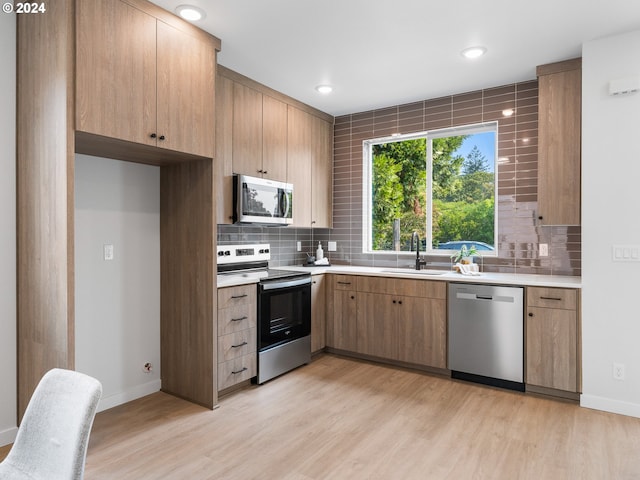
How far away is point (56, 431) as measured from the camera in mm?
1249

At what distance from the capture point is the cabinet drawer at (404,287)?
3.48 meters

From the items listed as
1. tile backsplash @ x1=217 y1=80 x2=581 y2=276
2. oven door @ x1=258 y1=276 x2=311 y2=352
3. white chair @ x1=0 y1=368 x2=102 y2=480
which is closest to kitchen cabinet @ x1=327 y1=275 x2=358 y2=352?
oven door @ x1=258 y1=276 x2=311 y2=352

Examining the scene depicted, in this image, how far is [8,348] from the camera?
2371 mm

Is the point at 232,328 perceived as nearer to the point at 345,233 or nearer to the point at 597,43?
the point at 345,233

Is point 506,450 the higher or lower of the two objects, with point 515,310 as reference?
lower

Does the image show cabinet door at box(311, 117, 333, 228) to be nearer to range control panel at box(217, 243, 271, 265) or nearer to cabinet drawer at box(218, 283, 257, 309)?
range control panel at box(217, 243, 271, 265)

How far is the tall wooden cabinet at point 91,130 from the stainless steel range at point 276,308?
21.6 inches

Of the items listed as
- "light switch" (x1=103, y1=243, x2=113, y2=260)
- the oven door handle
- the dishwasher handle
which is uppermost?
"light switch" (x1=103, y1=243, x2=113, y2=260)

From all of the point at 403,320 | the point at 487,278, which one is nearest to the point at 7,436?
the point at 403,320

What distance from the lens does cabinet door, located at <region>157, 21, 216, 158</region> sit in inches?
97.8

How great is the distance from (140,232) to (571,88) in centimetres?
353

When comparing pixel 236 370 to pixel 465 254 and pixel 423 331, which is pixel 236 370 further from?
pixel 465 254

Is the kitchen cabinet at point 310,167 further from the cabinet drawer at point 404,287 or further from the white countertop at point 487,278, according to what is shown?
the cabinet drawer at point 404,287

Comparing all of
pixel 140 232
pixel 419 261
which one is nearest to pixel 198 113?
pixel 140 232
